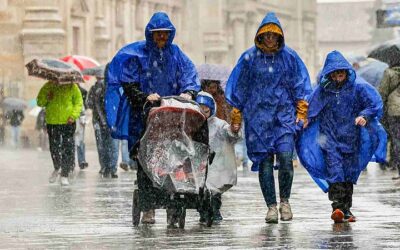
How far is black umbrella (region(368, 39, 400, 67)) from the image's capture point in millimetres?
22656

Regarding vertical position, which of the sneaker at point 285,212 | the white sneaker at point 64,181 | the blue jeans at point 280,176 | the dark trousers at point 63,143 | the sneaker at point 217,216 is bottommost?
the white sneaker at point 64,181

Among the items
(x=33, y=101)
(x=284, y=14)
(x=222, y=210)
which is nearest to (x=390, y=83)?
(x=222, y=210)

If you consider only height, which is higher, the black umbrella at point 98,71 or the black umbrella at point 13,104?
the black umbrella at point 98,71

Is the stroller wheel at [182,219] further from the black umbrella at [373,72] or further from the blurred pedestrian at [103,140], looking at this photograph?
the black umbrella at [373,72]

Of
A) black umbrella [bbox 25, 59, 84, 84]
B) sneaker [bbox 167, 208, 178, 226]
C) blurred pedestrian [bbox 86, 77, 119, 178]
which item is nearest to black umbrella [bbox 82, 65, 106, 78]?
blurred pedestrian [bbox 86, 77, 119, 178]

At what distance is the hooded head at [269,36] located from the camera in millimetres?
13945

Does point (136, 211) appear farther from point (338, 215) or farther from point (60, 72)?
point (60, 72)

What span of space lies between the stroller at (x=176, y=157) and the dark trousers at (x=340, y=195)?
4.04 feet

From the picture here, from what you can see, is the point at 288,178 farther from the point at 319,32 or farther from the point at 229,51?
the point at 319,32

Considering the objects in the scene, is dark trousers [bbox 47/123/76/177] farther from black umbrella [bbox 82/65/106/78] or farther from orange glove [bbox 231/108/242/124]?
orange glove [bbox 231/108/242/124]

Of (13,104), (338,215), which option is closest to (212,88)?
(338,215)

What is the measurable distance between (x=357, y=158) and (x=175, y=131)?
1.89 metres

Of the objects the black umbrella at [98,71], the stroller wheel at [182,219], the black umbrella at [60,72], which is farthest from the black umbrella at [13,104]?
the stroller wheel at [182,219]

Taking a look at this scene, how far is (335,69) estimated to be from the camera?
14.0 meters
